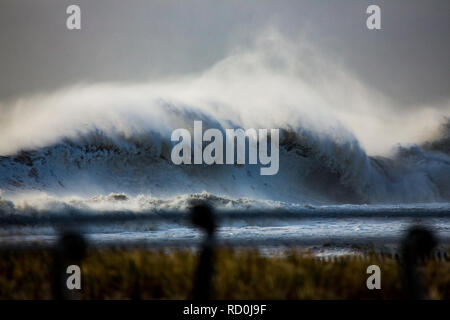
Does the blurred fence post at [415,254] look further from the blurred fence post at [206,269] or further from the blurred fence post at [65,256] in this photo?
the blurred fence post at [65,256]

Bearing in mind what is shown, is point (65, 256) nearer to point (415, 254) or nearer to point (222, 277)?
point (222, 277)

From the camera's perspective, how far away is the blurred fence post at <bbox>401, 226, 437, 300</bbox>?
108 inches

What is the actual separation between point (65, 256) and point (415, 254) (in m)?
1.83

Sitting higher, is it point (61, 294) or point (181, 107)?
point (181, 107)

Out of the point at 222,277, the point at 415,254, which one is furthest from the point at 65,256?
the point at 415,254


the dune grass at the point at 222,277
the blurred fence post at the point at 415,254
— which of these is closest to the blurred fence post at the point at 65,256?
the dune grass at the point at 222,277

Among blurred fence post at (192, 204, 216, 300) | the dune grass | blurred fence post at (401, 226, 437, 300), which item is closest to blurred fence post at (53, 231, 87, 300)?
blurred fence post at (192, 204, 216, 300)

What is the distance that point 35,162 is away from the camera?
24.4 meters

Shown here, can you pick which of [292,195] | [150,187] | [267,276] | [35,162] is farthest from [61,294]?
[292,195]

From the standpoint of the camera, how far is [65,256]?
2.96 m

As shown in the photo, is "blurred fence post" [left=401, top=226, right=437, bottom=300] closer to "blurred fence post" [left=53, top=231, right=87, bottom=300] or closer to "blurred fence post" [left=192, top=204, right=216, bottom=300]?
"blurred fence post" [left=192, top=204, right=216, bottom=300]
